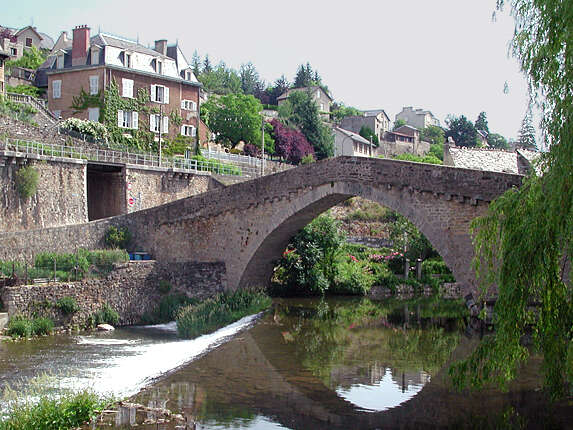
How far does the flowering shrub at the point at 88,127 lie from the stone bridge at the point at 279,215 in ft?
33.5

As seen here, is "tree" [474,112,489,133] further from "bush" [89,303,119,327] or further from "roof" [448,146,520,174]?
"bush" [89,303,119,327]

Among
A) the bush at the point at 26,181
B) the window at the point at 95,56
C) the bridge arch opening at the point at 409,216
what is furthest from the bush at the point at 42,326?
the window at the point at 95,56

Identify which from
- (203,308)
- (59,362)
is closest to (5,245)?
(203,308)

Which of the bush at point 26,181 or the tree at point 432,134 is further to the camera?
the tree at point 432,134

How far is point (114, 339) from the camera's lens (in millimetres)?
17984

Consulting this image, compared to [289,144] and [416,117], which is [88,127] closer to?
[289,144]

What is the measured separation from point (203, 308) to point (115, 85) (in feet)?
63.8

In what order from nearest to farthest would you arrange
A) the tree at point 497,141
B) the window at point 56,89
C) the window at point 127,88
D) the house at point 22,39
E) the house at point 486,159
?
the house at point 486,159 → the window at point 127,88 → the window at point 56,89 → the house at point 22,39 → the tree at point 497,141

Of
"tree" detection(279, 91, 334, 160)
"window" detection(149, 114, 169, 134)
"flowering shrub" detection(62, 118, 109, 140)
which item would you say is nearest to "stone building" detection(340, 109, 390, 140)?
"tree" detection(279, 91, 334, 160)

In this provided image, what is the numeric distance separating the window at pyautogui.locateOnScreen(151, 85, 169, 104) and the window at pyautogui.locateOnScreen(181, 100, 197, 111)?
4.46ft

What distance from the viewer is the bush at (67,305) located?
1892 cm

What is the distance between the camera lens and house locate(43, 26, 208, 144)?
36250 mm

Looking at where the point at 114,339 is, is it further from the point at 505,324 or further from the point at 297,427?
the point at 505,324

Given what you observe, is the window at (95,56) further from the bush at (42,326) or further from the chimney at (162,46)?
the bush at (42,326)
